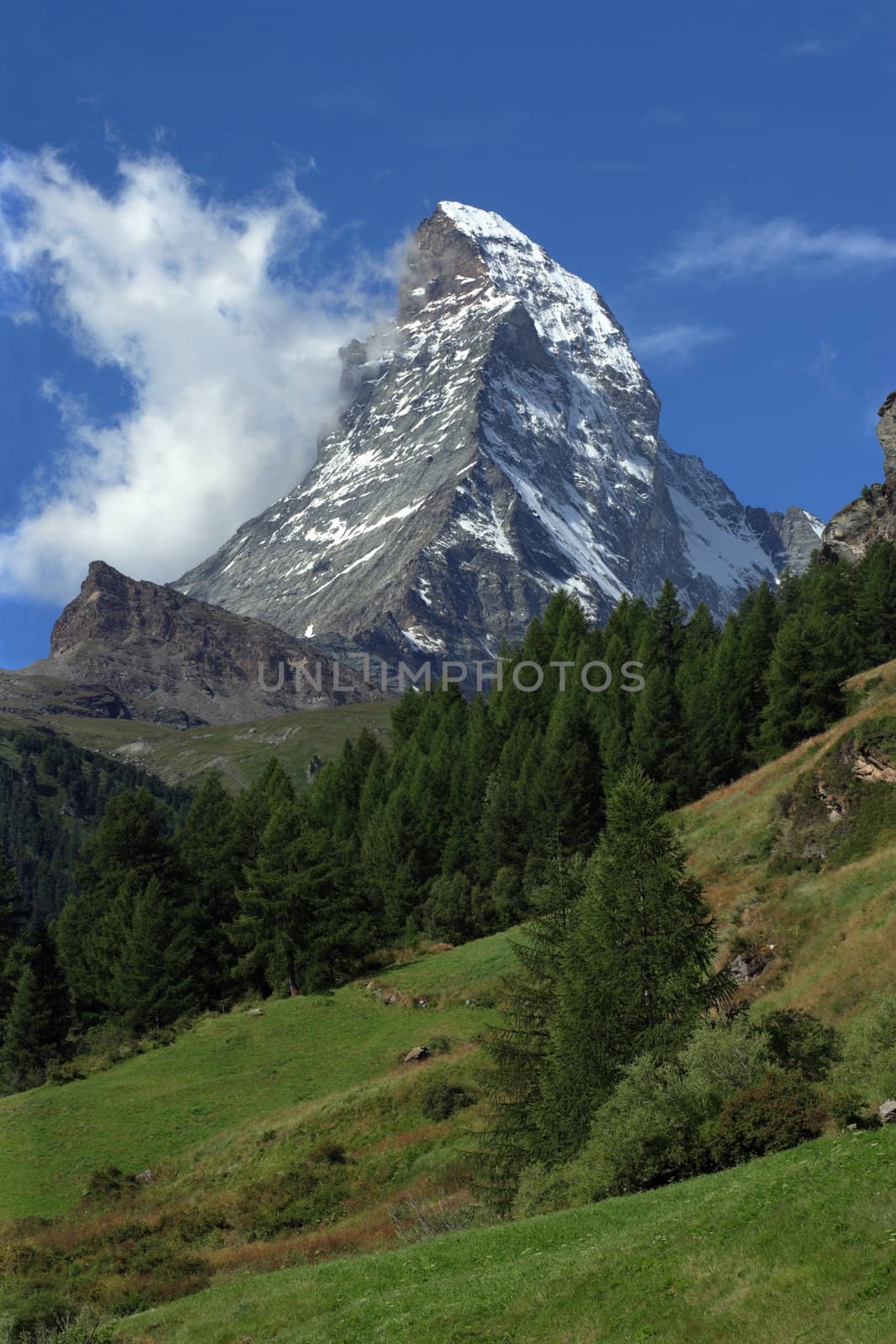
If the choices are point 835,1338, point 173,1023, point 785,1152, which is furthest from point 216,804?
point 835,1338

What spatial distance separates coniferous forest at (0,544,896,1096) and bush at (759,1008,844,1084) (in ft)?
52.6

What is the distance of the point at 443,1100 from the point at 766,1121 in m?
22.8

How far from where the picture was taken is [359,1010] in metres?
61.6

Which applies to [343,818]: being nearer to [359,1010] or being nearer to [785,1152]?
[359,1010]

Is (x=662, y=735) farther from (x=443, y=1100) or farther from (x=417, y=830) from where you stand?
(x=443, y=1100)

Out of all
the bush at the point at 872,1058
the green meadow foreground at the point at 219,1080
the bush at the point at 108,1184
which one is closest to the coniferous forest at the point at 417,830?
the green meadow foreground at the point at 219,1080

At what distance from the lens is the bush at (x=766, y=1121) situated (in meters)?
26.2

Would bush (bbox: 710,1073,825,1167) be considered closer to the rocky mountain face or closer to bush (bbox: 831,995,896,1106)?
bush (bbox: 831,995,896,1106)

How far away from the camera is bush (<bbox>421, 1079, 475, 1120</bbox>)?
46.3 metres

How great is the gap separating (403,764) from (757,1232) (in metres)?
92.0

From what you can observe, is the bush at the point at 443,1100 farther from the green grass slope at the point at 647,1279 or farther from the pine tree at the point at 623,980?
the green grass slope at the point at 647,1279

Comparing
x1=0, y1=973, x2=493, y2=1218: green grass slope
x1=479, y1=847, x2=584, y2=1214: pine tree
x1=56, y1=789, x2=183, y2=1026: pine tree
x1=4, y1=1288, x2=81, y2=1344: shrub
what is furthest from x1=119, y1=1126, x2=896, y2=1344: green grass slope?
x1=56, y1=789, x2=183, y2=1026: pine tree

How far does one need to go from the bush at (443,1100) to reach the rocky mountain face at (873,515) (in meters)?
98.9

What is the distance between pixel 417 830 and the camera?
308 feet
